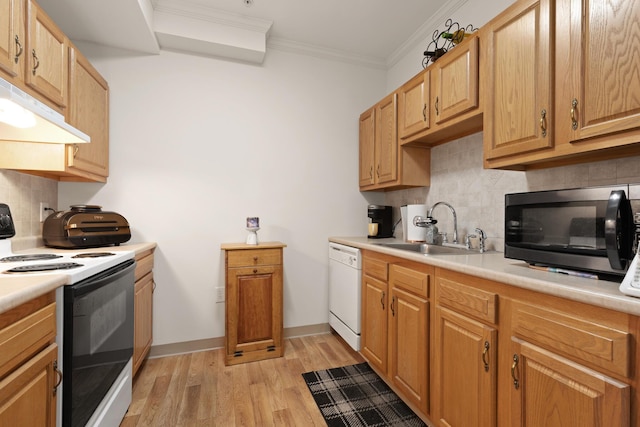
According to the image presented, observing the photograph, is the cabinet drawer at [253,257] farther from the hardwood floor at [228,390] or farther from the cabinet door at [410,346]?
the cabinet door at [410,346]

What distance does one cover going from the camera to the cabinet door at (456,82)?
5.40ft

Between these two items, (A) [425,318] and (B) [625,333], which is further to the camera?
(A) [425,318]

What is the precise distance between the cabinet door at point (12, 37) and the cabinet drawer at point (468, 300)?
2.22 m

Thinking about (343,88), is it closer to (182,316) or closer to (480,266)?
(480,266)

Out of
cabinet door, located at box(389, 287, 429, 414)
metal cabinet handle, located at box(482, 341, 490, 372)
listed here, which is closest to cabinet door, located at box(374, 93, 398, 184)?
cabinet door, located at box(389, 287, 429, 414)

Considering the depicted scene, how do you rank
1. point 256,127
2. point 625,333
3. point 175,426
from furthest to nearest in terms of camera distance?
point 256,127, point 175,426, point 625,333

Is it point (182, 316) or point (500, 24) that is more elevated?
point (500, 24)

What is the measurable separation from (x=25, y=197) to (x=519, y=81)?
2858mm

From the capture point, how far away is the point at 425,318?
1581 mm

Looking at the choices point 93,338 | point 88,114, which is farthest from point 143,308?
point 88,114

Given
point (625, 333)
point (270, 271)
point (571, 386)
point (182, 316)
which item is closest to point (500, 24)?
point (625, 333)

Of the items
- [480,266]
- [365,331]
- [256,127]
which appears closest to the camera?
[480,266]

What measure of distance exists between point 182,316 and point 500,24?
2917 millimetres

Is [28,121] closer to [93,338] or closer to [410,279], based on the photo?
[93,338]
